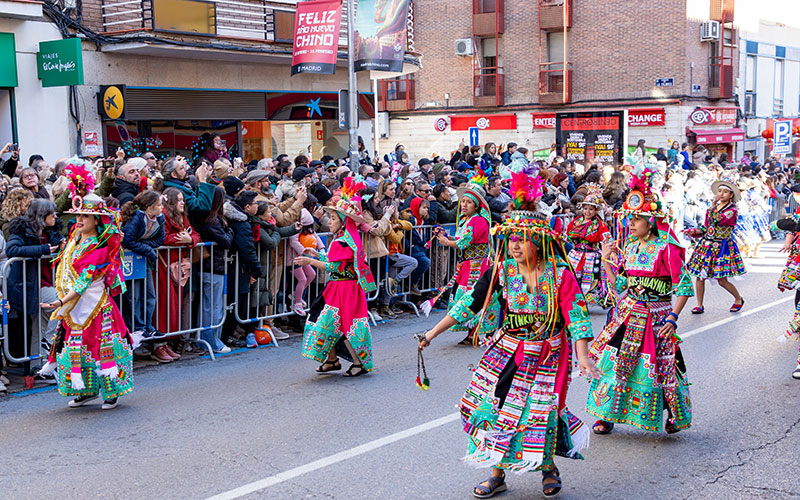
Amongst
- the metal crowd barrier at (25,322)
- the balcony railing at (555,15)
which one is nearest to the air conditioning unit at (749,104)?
the balcony railing at (555,15)

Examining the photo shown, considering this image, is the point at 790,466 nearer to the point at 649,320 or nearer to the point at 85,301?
the point at 649,320

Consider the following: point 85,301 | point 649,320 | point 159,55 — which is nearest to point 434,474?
point 649,320

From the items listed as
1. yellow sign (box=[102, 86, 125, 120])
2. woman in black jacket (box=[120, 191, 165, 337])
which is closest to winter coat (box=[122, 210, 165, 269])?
woman in black jacket (box=[120, 191, 165, 337])

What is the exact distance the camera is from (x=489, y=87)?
3972 cm

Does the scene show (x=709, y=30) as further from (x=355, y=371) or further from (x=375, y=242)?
(x=355, y=371)

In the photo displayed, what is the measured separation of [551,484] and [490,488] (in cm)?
37

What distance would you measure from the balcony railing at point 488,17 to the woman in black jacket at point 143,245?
3174 cm

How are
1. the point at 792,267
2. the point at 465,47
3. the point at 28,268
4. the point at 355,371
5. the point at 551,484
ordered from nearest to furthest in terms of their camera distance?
the point at 551,484 → the point at 28,268 → the point at 355,371 → the point at 792,267 → the point at 465,47

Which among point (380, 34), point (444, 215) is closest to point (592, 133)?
point (380, 34)

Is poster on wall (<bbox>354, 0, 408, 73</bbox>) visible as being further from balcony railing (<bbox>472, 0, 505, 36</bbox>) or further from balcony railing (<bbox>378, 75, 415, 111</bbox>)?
balcony railing (<bbox>378, 75, 415, 111</bbox>)

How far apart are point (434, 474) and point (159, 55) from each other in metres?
14.3

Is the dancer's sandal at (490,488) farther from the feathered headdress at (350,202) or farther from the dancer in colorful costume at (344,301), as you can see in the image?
the feathered headdress at (350,202)

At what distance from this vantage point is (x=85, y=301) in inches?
294

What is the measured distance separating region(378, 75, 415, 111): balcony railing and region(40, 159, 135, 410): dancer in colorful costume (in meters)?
34.8
